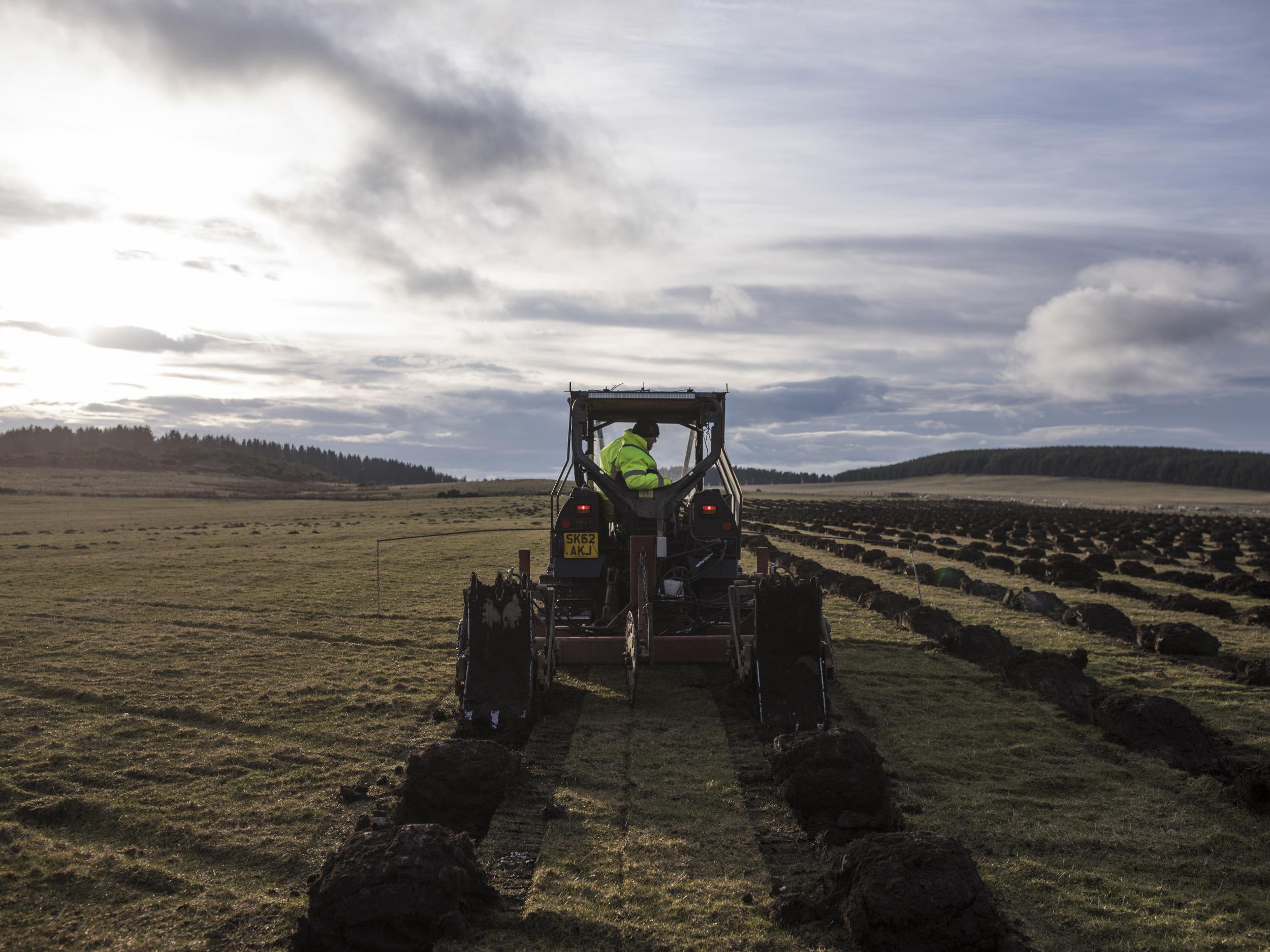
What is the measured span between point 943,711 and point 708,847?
415 centimetres

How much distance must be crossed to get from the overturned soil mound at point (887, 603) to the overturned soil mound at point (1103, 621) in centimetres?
248

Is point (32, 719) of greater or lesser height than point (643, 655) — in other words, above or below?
below

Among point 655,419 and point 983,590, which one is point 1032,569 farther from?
point 655,419

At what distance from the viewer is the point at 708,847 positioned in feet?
17.3

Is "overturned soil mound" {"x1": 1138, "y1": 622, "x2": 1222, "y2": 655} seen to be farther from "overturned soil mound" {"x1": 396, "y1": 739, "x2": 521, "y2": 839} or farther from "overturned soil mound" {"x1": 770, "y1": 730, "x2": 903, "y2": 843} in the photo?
"overturned soil mound" {"x1": 396, "y1": 739, "x2": 521, "y2": 839}

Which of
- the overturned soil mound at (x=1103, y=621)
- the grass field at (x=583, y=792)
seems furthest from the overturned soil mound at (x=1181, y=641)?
the overturned soil mound at (x=1103, y=621)

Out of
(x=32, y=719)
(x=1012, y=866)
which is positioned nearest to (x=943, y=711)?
(x=1012, y=866)

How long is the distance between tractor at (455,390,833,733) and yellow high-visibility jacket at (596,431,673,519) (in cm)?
19

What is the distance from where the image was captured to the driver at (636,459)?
31.8ft

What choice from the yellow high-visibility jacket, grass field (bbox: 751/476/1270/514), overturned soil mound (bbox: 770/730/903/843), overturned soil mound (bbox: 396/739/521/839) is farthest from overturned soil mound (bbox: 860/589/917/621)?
grass field (bbox: 751/476/1270/514)

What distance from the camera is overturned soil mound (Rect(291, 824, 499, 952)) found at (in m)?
4.12

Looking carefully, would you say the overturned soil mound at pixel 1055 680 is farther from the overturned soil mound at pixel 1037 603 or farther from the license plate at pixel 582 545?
the overturned soil mound at pixel 1037 603

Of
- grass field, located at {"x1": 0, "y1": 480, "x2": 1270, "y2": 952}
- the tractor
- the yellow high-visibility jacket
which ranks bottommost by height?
grass field, located at {"x1": 0, "y1": 480, "x2": 1270, "y2": 952}

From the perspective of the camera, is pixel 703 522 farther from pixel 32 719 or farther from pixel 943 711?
pixel 32 719
